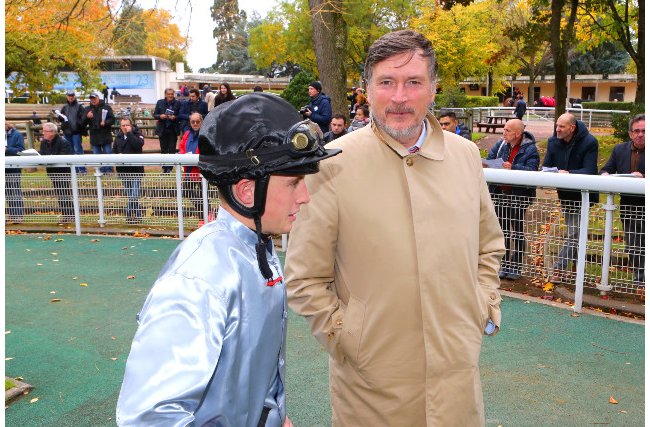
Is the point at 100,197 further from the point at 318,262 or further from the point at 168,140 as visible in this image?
the point at 318,262

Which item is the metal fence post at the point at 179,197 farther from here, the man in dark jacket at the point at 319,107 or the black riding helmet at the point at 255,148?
the black riding helmet at the point at 255,148

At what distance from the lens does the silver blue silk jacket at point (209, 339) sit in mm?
1408

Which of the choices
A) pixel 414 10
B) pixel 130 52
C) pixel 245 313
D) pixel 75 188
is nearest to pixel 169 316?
pixel 245 313

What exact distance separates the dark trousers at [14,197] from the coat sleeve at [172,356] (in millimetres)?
8842

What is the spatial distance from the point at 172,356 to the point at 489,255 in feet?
5.57

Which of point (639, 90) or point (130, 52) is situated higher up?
point (130, 52)

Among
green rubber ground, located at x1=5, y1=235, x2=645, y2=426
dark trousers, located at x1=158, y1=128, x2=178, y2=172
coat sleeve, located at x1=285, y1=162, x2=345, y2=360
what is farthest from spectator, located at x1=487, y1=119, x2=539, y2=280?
dark trousers, located at x1=158, y1=128, x2=178, y2=172

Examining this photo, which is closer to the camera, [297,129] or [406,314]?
[297,129]

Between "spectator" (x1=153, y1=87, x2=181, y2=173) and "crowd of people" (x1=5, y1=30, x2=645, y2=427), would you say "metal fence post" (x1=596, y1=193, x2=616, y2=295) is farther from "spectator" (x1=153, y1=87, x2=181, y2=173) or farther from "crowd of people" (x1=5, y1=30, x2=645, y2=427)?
"spectator" (x1=153, y1=87, x2=181, y2=173)

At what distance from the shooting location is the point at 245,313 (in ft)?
5.21

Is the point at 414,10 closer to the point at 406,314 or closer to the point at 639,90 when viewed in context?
the point at 639,90

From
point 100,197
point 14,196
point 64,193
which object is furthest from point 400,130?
point 14,196

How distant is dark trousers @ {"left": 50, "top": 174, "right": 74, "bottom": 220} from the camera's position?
9.31m

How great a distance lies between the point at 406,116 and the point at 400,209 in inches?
14.1
